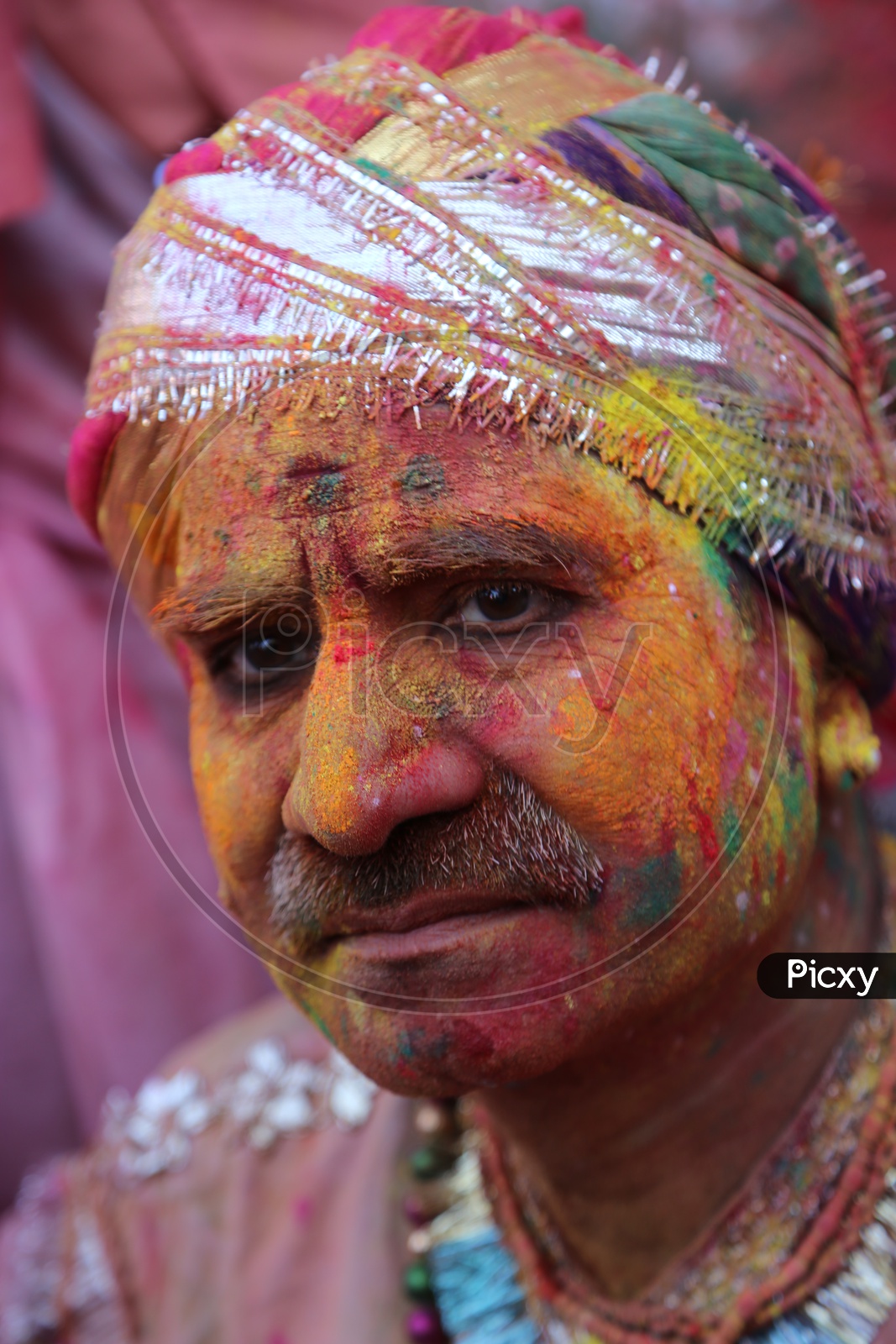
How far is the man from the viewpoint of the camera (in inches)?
45.7

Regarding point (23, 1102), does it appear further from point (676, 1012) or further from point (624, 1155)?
point (676, 1012)

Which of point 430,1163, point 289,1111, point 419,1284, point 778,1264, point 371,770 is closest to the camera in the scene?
point 371,770

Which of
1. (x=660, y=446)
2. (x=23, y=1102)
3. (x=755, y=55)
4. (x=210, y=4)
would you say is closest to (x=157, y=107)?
(x=210, y=4)

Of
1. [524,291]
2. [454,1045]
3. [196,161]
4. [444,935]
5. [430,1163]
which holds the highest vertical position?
[196,161]

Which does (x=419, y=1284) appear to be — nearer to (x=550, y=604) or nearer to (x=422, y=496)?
(x=550, y=604)

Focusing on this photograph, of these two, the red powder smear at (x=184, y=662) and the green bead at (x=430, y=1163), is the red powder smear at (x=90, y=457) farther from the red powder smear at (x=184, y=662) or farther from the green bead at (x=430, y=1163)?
the green bead at (x=430, y=1163)

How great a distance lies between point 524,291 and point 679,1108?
0.96 m

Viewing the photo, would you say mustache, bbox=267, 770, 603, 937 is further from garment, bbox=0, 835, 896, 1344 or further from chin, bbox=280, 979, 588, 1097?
garment, bbox=0, 835, 896, 1344

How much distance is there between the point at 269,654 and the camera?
1321mm

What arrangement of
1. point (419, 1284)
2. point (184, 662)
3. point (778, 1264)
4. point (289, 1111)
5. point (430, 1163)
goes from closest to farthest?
point (778, 1264), point (184, 662), point (419, 1284), point (430, 1163), point (289, 1111)

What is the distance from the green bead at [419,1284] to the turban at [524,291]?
1.04 m

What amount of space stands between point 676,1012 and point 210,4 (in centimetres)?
222

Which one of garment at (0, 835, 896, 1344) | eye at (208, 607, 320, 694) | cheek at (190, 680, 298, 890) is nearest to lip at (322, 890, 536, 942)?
cheek at (190, 680, 298, 890)

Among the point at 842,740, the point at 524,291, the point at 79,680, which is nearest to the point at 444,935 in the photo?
the point at 842,740
